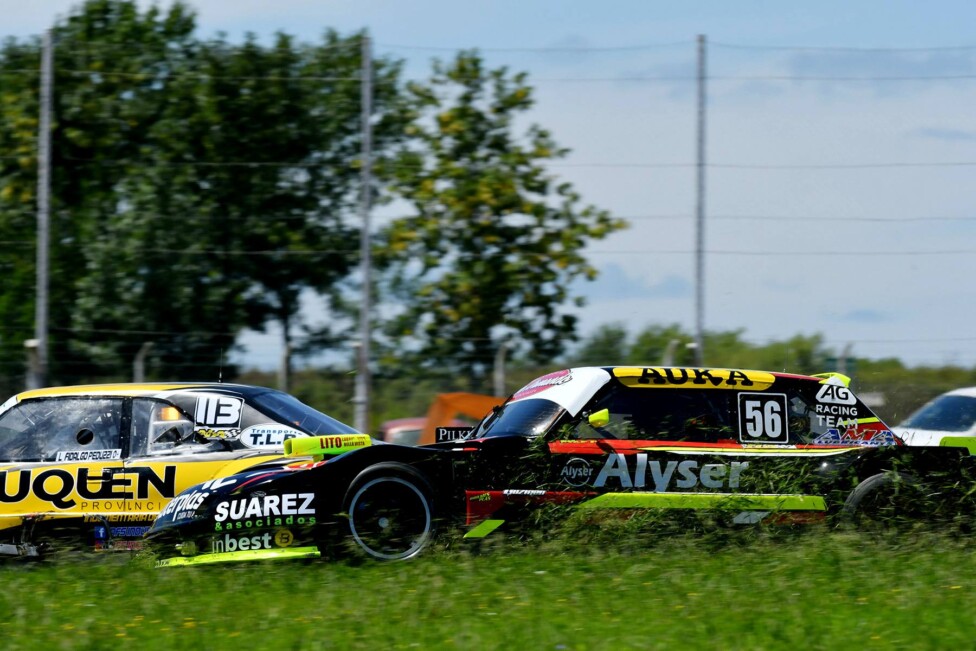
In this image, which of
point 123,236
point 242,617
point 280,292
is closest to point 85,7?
point 123,236

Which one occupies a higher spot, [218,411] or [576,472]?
[218,411]

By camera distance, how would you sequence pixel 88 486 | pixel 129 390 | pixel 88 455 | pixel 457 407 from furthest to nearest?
pixel 457 407
pixel 129 390
pixel 88 455
pixel 88 486

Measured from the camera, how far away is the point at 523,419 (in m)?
Answer: 8.23

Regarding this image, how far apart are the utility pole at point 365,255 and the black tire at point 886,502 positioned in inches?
300

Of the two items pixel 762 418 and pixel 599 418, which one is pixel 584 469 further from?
pixel 762 418

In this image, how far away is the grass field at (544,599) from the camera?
17.3 ft

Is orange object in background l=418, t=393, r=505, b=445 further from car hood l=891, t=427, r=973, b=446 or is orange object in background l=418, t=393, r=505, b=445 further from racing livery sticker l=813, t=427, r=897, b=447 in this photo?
racing livery sticker l=813, t=427, r=897, b=447

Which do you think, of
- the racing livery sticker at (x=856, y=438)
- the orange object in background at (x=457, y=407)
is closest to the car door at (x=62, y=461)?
the racing livery sticker at (x=856, y=438)

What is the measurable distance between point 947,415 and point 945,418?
48 mm

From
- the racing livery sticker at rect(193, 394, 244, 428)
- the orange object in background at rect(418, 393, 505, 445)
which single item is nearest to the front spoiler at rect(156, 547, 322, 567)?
the racing livery sticker at rect(193, 394, 244, 428)

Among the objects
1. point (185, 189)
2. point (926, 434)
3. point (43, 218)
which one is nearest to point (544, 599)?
point (926, 434)

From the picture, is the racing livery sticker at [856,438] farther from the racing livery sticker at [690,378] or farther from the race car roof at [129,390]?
the race car roof at [129,390]

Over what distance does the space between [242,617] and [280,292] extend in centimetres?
1183

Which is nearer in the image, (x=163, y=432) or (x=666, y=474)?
(x=666, y=474)
